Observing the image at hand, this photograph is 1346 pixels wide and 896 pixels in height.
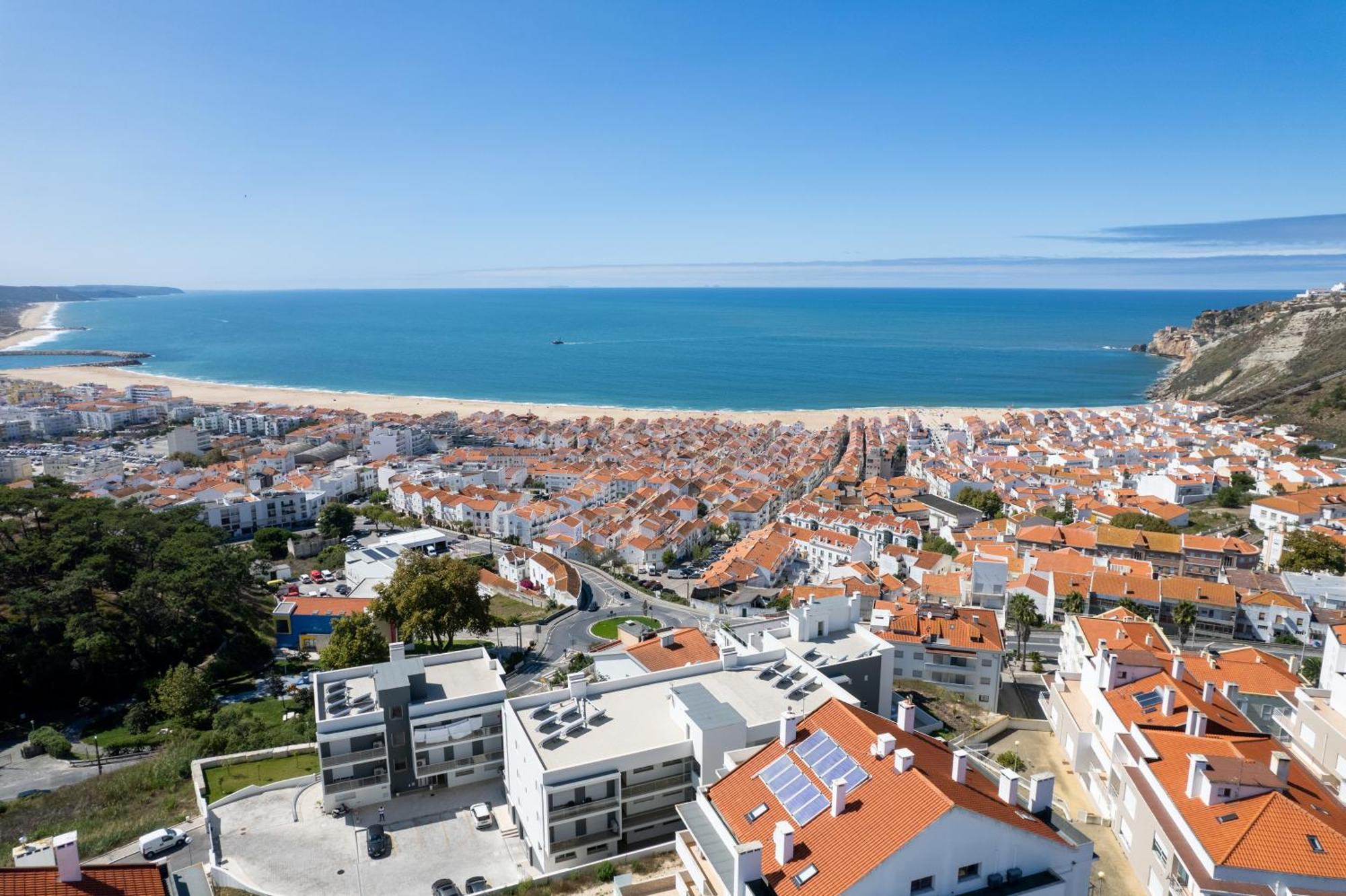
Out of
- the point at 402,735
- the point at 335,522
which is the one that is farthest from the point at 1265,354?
the point at 402,735

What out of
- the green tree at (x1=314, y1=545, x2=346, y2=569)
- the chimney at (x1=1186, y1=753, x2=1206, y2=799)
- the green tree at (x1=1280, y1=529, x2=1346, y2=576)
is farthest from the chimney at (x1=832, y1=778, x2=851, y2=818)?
the green tree at (x1=314, y1=545, x2=346, y2=569)

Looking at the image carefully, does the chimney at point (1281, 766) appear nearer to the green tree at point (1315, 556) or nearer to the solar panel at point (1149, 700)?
the solar panel at point (1149, 700)

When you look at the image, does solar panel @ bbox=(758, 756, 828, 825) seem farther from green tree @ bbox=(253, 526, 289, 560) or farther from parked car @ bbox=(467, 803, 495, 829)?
green tree @ bbox=(253, 526, 289, 560)

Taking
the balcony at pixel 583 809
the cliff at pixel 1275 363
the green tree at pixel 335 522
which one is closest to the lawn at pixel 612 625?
the balcony at pixel 583 809

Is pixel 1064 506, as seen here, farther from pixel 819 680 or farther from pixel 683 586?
pixel 819 680

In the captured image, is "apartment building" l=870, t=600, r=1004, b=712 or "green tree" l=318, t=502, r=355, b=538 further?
"green tree" l=318, t=502, r=355, b=538

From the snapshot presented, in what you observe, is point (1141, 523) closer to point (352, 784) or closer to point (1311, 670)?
point (1311, 670)
